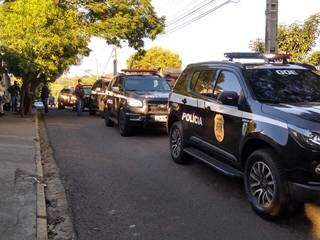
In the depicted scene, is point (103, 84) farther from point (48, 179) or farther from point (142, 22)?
point (48, 179)

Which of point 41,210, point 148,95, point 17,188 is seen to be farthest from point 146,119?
point 41,210

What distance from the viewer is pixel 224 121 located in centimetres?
732

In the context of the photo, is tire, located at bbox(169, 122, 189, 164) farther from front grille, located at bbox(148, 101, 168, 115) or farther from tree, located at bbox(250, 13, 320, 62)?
tree, located at bbox(250, 13, 320, 62)

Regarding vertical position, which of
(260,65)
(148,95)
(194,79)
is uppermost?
(260,65)

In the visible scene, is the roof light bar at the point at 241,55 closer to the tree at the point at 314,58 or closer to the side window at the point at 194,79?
the side window at the point at 194,79

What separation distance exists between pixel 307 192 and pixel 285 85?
82.2 inches

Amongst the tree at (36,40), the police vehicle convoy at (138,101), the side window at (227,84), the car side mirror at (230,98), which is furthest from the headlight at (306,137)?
the tree at (36,40)

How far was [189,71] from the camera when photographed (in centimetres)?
959

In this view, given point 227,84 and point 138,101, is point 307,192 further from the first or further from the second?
point 138,101

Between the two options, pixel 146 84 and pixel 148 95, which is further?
pixel 146 84

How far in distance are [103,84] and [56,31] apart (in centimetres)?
294

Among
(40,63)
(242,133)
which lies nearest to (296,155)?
(242,133)

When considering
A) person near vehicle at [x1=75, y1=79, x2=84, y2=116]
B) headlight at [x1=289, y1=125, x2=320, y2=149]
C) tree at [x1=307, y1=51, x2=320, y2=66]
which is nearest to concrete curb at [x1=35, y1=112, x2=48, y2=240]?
headlight at [x1=289, y1=125, x2=320, y2=149]

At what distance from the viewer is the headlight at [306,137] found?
5.47 meters
